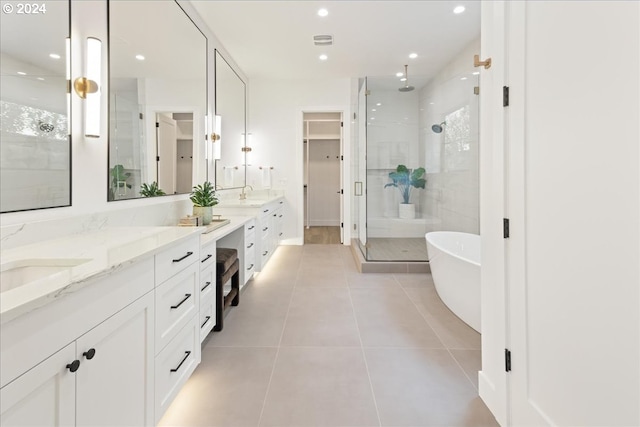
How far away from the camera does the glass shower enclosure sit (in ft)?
13.9

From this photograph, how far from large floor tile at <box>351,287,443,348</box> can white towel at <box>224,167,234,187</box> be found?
7.38ft

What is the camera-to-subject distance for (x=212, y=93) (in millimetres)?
3586

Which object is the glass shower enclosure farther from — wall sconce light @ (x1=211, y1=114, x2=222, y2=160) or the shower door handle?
wall sconce light @ (x1=211, y1=114, x2=222, y2=160)

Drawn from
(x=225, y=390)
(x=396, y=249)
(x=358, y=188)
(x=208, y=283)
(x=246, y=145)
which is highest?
(x=246, y=145)

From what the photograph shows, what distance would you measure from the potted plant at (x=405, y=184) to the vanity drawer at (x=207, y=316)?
3.78 meters

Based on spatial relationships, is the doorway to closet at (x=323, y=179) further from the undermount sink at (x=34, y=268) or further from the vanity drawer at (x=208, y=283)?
the undermount sink at (x=34, y=268)

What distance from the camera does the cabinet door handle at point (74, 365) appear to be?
0.80m

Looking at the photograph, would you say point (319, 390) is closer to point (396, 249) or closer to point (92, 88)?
point (92, 88)

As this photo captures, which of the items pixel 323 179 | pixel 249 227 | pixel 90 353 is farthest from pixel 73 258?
pixel 323 179

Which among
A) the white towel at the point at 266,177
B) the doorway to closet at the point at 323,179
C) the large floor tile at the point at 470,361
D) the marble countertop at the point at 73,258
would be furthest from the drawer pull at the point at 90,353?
the doorway to closet at the point at 323,179

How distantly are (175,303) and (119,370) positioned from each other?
0.43 metres

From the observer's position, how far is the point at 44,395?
0.73 metres

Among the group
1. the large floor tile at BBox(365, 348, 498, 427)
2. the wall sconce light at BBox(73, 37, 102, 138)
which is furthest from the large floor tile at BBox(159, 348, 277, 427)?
the wall sconce light at BBox(73, 37, 102, 138)

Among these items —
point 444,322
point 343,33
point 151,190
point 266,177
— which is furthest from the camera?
point 266,177
